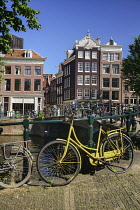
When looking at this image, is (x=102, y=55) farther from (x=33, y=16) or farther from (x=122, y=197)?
(x=122, y=197)

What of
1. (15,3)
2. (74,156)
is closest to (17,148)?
(74,156)

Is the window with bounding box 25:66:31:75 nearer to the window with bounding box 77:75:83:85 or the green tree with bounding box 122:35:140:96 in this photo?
the window with bounding box 77:75:83:85

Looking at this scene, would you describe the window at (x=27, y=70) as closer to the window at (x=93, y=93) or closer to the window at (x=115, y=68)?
the window at (x=93, y=93)

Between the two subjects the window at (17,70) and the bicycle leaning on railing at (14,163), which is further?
the window at (17,70)

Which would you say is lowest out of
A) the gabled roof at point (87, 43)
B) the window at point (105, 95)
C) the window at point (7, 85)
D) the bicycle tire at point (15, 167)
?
the bicycle tire at point (15, 167)

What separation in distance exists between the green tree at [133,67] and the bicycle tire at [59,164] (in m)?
21.7

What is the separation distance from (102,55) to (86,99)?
8.48 m

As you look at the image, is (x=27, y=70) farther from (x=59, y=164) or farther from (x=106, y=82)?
(x=59, y=164)

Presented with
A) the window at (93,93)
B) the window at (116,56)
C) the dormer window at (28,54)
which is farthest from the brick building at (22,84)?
the window at (116,56)

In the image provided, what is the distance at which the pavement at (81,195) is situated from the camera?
2650mm

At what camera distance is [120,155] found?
3781 mm

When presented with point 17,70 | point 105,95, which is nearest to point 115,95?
point 105,95

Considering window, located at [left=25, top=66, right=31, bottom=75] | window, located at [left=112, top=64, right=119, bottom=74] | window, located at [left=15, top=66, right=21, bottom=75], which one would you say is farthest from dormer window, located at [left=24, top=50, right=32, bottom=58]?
window, located at [left=112, top=64, right=119, bottom=74]

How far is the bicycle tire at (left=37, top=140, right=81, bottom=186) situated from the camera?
10.7ft
